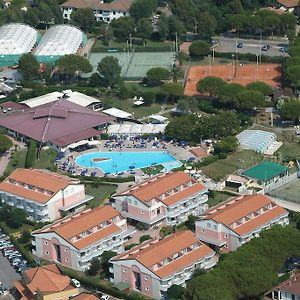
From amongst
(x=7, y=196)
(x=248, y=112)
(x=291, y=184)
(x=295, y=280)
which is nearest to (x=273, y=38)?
(x=248, y=112)

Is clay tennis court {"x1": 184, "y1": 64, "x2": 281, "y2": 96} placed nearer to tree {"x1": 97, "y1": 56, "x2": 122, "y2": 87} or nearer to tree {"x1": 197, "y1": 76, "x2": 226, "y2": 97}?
tree {"x1": 197, "y1": 76, "x2": 226, "y2": 97}

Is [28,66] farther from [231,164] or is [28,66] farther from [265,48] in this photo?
[231,164]

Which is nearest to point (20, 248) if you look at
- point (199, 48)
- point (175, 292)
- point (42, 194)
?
point (42, 194)

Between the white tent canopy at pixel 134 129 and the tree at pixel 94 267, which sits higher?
the tree at pixel 94 267

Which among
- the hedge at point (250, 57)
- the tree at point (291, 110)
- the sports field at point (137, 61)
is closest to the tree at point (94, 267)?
the tree at point (291, 110)

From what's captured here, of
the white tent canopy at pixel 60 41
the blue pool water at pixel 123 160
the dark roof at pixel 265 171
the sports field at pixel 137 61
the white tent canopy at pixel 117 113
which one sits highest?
the white tent canopy at pixel 60 41

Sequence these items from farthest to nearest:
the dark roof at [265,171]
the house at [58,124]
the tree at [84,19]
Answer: the tree at [84,19], the house at [58,124], the dark roof at [265,171]

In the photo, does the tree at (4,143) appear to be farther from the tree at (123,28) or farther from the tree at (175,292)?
the tree at (123,28)

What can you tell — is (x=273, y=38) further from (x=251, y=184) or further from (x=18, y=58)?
(x=251, y=184)
